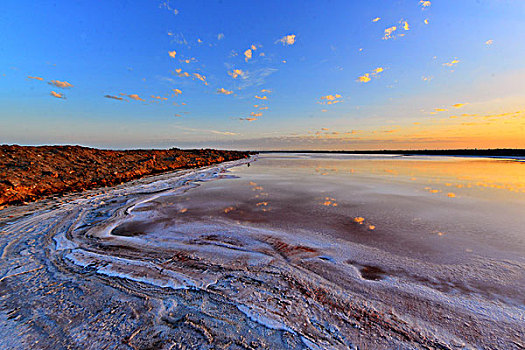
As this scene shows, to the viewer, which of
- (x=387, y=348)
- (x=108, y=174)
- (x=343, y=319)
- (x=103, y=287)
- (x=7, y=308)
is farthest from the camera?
(x=108, y=174)

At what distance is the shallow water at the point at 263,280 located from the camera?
6.31 ft

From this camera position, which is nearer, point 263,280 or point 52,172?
point 263,280

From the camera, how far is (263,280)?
9.02 feet

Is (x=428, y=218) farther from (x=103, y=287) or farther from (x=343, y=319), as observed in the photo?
(x=103, y=287)

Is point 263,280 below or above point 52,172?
below

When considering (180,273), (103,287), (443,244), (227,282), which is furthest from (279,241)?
(443,244)

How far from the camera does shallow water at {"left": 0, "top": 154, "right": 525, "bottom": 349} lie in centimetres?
192

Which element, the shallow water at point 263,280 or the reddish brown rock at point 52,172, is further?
the reddish brown rock at point 52,172

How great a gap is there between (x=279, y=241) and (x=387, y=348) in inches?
92.3

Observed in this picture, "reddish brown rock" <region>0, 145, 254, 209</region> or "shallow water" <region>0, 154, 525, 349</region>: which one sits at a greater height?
"reddish brown rock" <region>0, 145, 254, 209</region>

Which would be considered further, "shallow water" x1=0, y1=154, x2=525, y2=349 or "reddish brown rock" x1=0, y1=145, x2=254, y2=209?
"reddish brown rock" x1=0, y1=145, x2=254, y2=209

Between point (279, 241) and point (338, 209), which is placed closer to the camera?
point (279, 241)

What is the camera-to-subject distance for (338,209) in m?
6.12

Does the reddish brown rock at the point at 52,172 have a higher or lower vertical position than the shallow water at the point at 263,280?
higher
